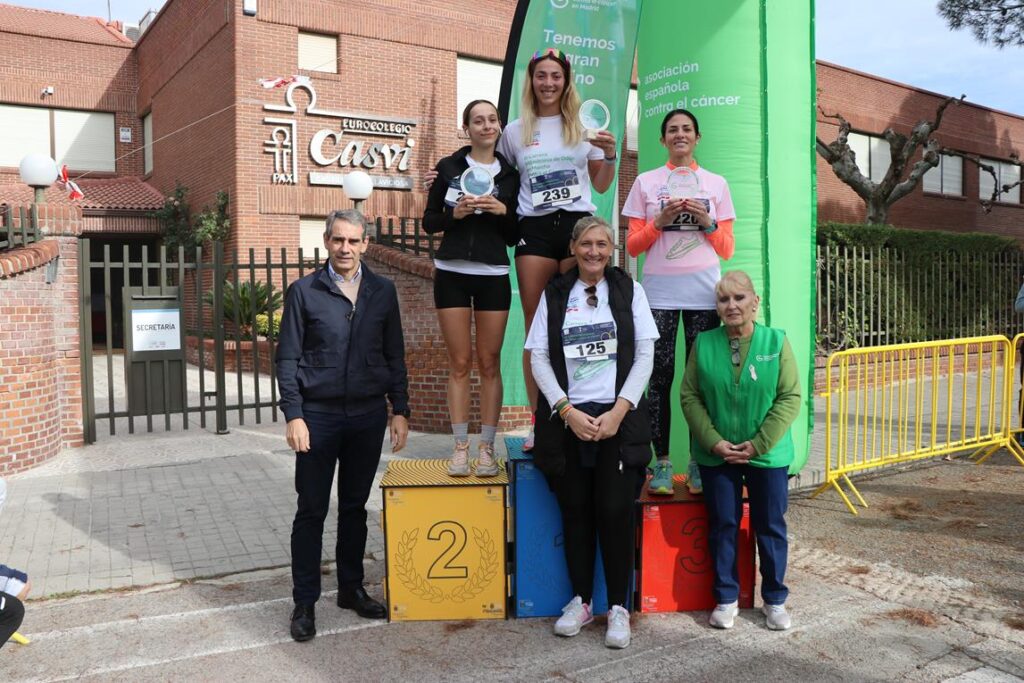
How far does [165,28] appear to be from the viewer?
21.2 m

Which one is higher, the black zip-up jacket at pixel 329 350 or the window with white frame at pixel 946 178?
the window with white frame at pixel 946 178

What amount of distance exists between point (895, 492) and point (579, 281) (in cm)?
426

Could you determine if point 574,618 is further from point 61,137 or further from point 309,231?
point 61,137

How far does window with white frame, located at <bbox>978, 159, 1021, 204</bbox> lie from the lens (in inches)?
1185

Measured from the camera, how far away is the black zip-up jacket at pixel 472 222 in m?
4.22

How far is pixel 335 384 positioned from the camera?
3852mm

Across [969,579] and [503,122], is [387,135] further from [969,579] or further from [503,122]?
[969,579]

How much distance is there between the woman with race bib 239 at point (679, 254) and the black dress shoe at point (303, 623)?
1.96 metres

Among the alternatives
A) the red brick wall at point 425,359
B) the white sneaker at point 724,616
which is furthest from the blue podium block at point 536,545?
the red brick wall at point 425,359

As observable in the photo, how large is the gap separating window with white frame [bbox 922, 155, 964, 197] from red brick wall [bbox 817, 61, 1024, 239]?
0.82 feet

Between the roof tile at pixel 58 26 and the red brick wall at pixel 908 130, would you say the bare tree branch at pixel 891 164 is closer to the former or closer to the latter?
the red brick wall at pixel 908 130

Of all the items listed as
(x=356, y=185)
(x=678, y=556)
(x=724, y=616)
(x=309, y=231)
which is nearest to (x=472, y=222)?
(x=678, y=556)

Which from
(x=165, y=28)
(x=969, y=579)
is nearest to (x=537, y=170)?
(x=969, y=579)

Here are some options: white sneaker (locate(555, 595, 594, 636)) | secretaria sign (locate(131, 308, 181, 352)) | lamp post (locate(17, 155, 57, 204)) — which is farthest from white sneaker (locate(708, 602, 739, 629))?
lamp post (locate(17, 155, 57, 204))
